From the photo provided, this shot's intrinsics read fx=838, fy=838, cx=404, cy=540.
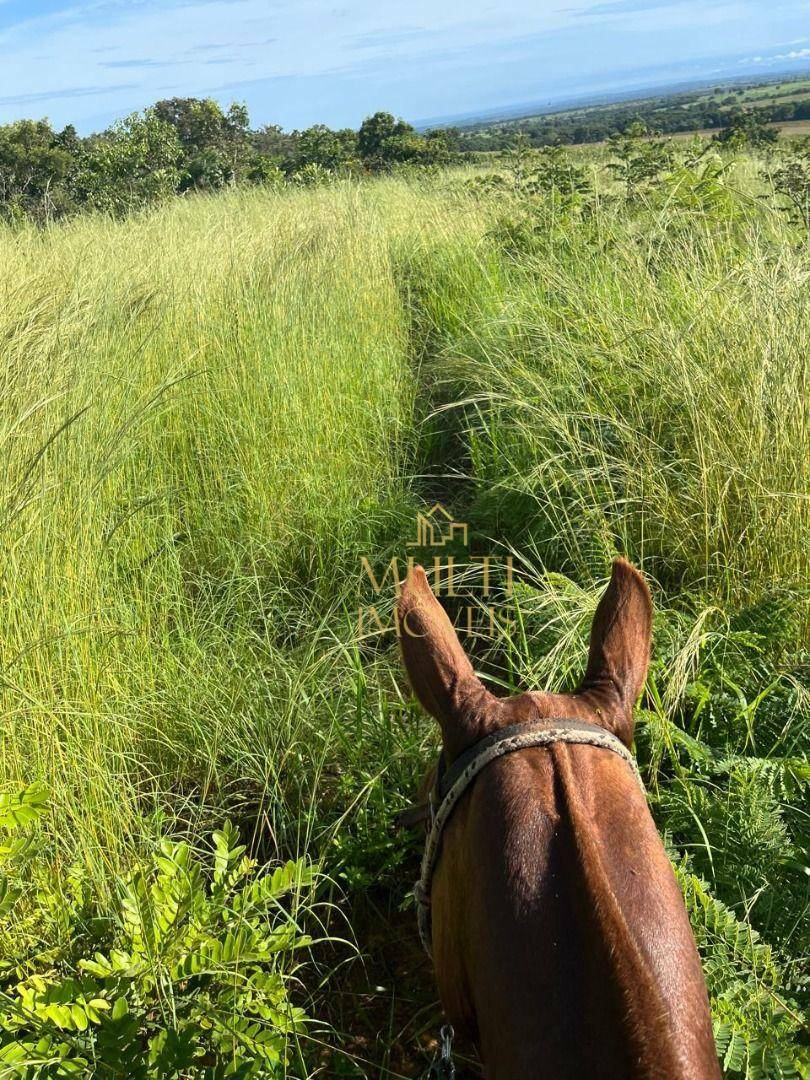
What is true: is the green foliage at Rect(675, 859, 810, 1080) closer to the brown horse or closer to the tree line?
the brown horse

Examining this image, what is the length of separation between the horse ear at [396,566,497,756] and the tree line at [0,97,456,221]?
26.8 feet

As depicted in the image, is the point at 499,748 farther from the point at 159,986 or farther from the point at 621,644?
the point at 159,986

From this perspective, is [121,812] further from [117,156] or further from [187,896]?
[117,156]

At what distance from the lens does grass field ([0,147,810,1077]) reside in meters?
2.04

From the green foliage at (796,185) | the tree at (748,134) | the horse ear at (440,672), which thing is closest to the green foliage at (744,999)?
the horse ear at (440,672)

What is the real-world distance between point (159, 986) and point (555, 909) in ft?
3.84

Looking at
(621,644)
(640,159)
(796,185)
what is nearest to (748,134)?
(640,159)

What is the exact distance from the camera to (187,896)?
6.02 ft

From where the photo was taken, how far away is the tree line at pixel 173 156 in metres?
10.6

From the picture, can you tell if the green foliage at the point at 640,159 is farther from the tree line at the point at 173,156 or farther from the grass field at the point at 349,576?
the tree line at the point at 173,156

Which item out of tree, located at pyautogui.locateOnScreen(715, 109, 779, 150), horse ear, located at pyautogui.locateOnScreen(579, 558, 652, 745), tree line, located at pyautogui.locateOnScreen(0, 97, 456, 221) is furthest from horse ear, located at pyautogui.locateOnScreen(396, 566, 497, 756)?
tree line, located at pyautogui.locateOnScreen(0, 97, 456, 221)

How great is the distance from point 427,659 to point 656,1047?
59 cm

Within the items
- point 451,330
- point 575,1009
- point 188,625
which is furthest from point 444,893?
point 451,330

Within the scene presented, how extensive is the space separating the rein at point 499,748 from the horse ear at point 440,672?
47 millimetres
